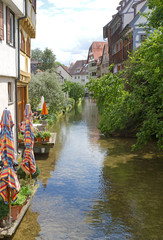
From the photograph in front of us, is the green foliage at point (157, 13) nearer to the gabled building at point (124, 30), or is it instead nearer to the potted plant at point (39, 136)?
the potted plant at point (39, 136)

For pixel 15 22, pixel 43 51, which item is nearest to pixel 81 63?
pixel 43 51

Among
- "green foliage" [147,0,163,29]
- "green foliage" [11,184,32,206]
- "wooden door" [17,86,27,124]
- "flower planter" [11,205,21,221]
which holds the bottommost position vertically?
"flower planter" [11,205,21,221]

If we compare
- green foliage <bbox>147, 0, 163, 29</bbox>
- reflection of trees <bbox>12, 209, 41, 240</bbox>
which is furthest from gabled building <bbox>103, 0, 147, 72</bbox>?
reflection of trees <bbox>12, 209, 41, 240</bbox>

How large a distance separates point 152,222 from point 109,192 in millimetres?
2609

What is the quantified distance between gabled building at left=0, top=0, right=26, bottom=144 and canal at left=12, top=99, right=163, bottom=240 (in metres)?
3.59

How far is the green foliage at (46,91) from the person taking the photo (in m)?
30.9

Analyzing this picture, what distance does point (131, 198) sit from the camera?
10031 mm

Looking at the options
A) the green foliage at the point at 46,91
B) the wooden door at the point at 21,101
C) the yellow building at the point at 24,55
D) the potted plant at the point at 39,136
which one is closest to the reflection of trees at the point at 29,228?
the potted plant at the point at 39,136

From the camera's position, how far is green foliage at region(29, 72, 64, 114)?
30859mm

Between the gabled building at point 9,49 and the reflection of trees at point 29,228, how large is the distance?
4.70 metres

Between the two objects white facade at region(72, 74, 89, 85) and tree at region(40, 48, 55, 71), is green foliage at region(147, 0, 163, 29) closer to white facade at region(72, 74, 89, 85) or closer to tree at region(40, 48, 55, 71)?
tree at region(40, 48, 55, 71)

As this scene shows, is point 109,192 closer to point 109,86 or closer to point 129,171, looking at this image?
point 129,171

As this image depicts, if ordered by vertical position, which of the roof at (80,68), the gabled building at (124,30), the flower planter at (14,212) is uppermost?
the roof at (80,68)

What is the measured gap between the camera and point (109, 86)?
1521 centimetres
